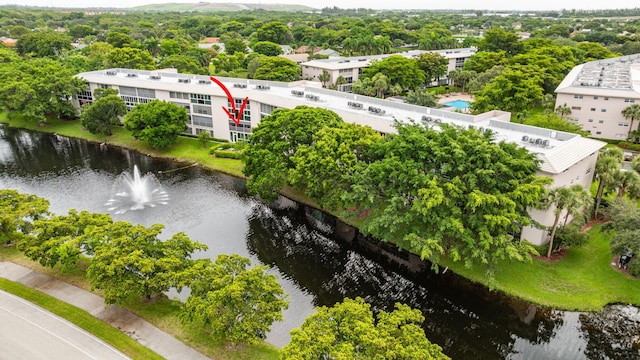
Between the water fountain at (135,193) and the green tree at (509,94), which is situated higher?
the green tree at (509,94)

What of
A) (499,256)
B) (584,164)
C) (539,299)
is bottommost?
(539,299)

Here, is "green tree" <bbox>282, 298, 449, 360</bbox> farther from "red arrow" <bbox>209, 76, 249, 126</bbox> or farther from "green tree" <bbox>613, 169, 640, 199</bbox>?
"red arrow" <bbox>209, 76, 249, 126</bbox>

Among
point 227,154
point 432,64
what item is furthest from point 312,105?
point 432,64

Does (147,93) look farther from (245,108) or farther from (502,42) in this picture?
(502,42)

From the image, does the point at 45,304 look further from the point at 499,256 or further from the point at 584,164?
the point at 584,164

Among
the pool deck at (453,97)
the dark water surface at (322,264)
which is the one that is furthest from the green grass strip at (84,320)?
the pool deck at (453,97)

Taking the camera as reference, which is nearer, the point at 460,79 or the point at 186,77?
the point at 186,77

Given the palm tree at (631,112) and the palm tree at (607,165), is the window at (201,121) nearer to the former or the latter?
the palm tree at (607,165)

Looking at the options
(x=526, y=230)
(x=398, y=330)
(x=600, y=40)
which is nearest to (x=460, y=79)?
(x=526, y=230)

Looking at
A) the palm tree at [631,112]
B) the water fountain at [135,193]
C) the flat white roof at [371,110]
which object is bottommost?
the water fountain at [135,193]
